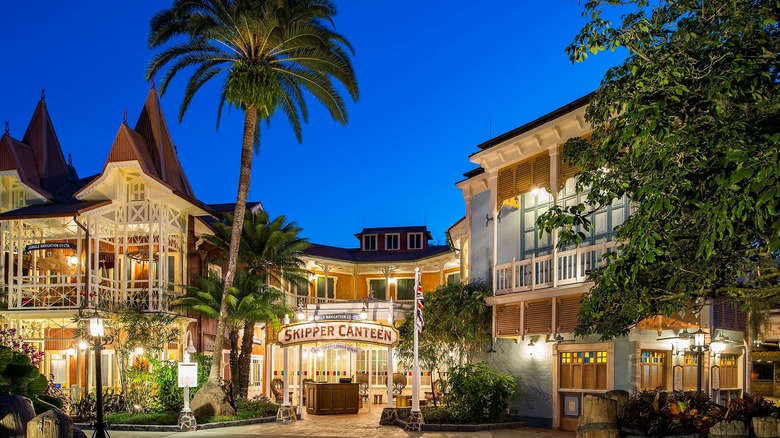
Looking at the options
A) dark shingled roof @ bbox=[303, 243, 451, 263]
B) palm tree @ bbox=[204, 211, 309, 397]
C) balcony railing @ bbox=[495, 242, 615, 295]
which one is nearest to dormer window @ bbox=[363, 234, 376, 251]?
dark shingled roof @ bbox=[303, 243, 451, 263]

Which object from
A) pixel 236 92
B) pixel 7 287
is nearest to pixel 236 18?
pixel 236 92

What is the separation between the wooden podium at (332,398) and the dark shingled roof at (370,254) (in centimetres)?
1440

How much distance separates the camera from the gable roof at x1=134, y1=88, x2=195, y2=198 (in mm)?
34969

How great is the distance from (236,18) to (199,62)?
2.38 m

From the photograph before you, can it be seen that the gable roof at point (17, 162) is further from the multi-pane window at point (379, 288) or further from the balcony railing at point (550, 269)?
the multi-pane window at point (379, 288)

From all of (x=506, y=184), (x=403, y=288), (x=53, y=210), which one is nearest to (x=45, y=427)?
(x=506, y=184)

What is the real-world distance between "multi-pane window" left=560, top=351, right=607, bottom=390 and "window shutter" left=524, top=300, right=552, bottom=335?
110cm

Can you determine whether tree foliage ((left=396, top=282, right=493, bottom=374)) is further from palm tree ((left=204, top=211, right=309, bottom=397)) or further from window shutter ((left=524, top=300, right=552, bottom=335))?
palm tree ((left=204, top=211, right=309, bottom=397))

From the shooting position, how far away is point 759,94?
8695 millimetres

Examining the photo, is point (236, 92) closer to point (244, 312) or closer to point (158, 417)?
point (244, 312)

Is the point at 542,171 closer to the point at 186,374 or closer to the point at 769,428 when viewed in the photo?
the point at 186,374

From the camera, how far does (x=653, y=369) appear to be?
69.7ft

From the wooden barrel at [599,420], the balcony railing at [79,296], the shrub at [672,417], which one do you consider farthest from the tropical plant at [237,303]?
the wooden barrel at [599,420]

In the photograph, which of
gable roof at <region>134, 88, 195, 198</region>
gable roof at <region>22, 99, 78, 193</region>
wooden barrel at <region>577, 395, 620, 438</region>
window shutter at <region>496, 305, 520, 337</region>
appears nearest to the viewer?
wooden barrel at <region>577, 395, 620, 438</region>
